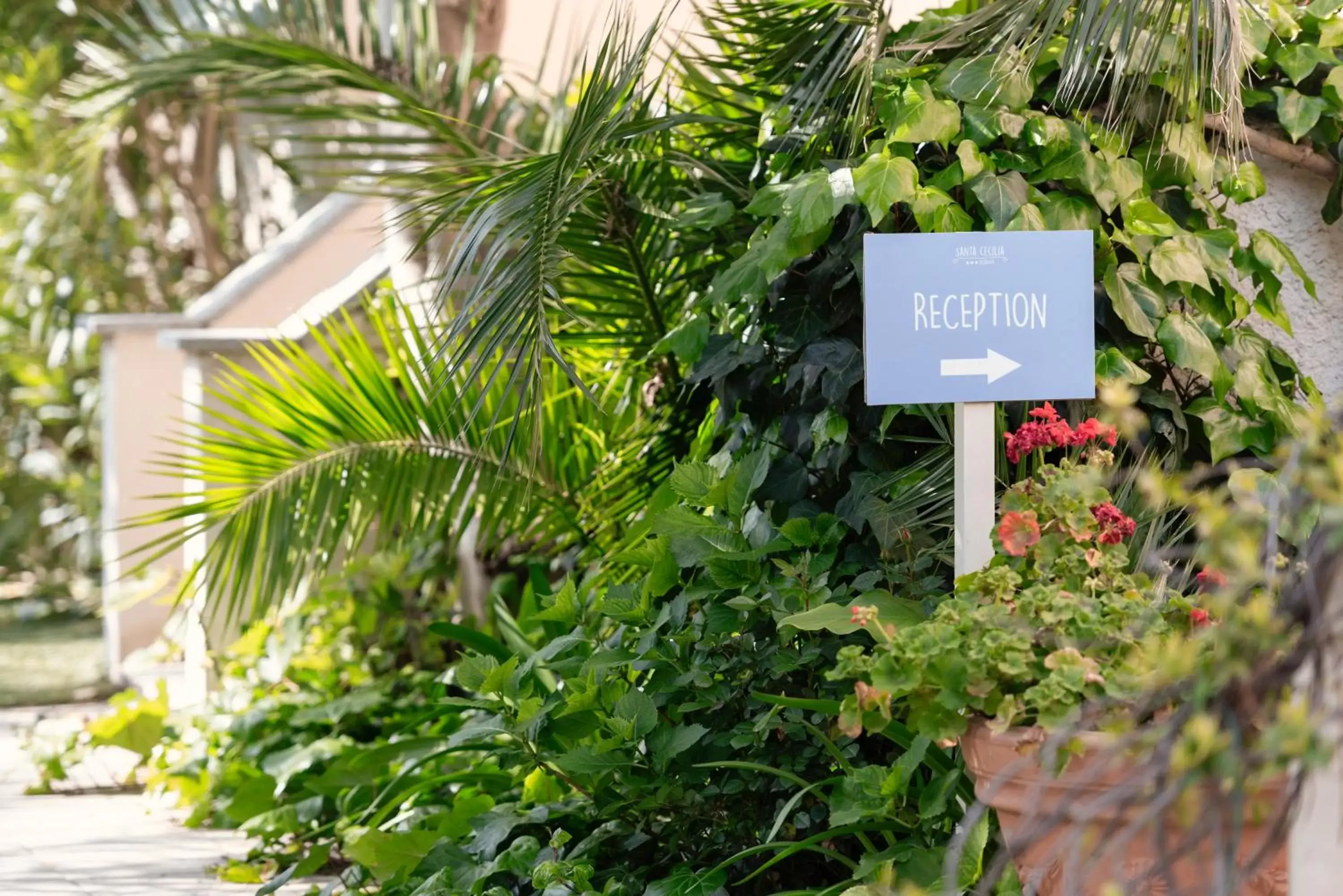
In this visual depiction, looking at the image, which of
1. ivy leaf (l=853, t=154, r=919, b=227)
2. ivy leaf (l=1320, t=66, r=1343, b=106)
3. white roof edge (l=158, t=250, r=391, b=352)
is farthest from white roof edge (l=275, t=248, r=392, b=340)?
ivy leaf (l=1320, t=66, r=1343, b=106)

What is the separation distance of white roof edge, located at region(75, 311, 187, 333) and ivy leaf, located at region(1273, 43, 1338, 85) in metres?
4.58

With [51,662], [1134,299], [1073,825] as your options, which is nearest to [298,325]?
[51,662]

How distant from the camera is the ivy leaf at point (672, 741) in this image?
237 centimetres

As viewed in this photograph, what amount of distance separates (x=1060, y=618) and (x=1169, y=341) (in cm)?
92

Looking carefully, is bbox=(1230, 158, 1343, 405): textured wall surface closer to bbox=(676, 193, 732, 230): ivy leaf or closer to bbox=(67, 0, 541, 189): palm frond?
bbox=(676, 193, 732, 230): ivy leaf

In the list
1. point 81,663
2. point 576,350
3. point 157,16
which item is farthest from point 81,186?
point 81,663

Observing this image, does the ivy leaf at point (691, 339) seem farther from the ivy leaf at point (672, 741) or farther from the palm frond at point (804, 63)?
the ivy leaf at point (672, 741)

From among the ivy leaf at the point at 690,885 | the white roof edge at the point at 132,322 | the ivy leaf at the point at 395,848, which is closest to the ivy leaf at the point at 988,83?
the ivy leaf at the point at 690,885

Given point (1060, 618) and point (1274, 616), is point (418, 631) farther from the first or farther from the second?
point (1274, 616)

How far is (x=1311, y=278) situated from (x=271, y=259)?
4429mm

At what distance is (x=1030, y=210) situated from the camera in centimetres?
243

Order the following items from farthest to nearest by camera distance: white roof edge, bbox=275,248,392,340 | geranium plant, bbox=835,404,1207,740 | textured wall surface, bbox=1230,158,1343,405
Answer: white roof edge, bbox=275,248,392,340, textured wall surface, bbox=1230,158,1343,405, geranium plant, bbox=835,404,1207,740

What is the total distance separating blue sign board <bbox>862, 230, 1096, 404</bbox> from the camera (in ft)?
7.14

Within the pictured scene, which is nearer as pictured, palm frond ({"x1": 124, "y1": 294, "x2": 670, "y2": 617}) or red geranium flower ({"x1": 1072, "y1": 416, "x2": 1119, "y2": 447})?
red geranium flower ({"x1": 1072, "y1": 416, "x2": 1119, "y2": 447})
